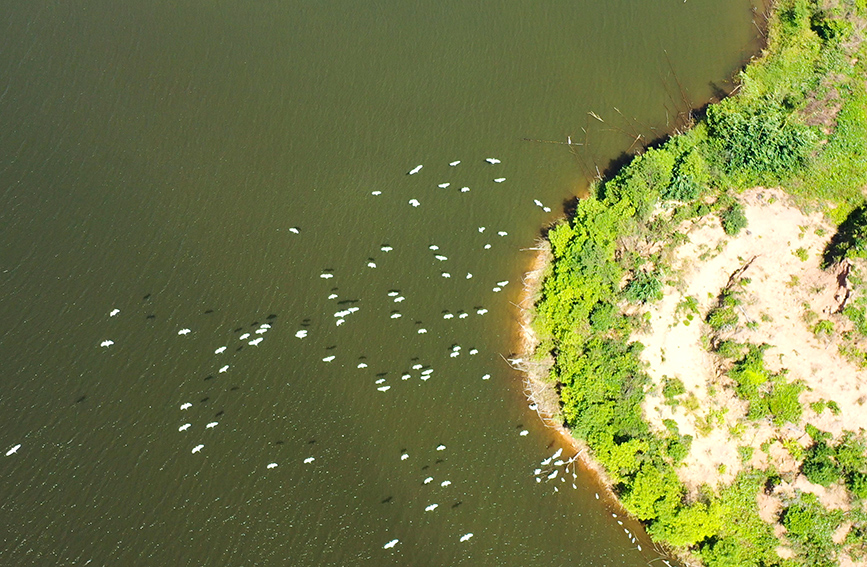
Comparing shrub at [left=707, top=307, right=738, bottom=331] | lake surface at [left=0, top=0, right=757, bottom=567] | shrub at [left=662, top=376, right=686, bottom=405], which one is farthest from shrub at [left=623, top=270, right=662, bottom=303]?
lake surface at [left=0, top=0, right=757, bottom=567]

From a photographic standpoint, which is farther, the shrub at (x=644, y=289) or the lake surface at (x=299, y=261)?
the shrub at (x=644, y=289)

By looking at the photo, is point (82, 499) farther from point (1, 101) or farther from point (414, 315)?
point (1, 101)

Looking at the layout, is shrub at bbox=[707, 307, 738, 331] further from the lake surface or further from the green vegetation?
the lake surface

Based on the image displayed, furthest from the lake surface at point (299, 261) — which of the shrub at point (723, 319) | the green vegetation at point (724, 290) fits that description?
the shrub at point (723, 319)

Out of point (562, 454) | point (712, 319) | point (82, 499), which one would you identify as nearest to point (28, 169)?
point (82, 499)

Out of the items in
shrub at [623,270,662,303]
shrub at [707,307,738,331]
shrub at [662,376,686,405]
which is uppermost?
shrub at [623,270,662,303]

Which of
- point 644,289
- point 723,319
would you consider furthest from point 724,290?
point 644,289

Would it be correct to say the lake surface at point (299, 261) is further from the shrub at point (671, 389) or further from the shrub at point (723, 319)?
the shrub at point (723, 319)
